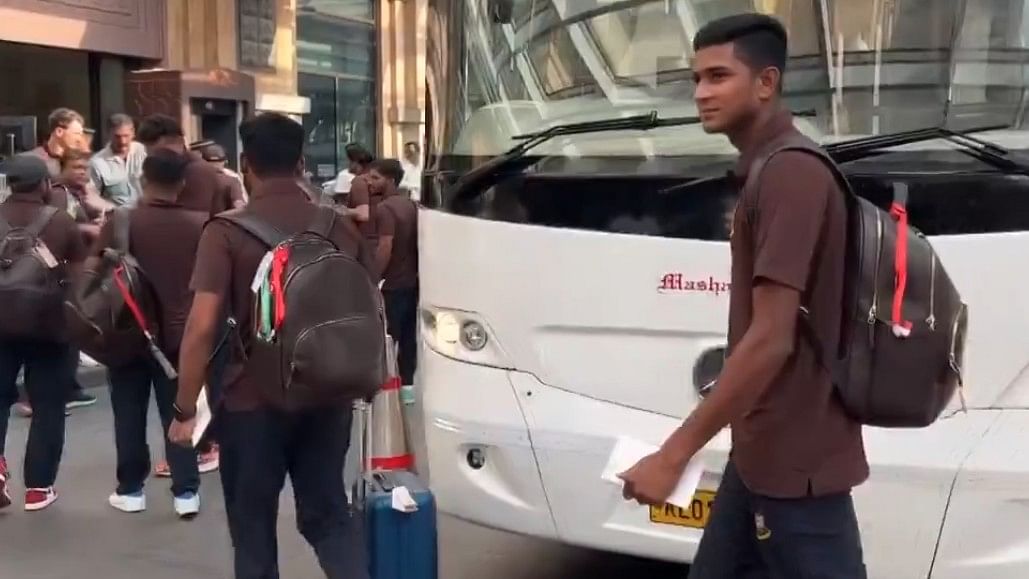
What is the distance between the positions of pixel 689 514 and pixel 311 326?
134cm

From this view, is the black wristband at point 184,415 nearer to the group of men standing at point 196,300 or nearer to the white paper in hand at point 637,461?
the group of men standing at point 196,300

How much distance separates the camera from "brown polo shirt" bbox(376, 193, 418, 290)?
912 centimetres

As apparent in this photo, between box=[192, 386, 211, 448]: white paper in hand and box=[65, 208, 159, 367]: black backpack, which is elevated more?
box=[65, 208, 159, 367]: black backpack

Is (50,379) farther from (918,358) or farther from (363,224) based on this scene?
(918,358)

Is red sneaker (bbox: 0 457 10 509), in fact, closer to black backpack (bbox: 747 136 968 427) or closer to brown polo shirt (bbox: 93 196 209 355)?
brown polo shirt (bbox: 93 196 209 355)

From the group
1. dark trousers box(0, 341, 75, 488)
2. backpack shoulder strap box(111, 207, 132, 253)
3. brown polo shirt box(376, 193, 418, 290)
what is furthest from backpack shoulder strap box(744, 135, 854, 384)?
brown polo shirt box(376, 193, 418, 290)

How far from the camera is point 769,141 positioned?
291 centimetres

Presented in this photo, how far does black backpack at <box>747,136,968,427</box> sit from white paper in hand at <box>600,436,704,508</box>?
0.36 meters

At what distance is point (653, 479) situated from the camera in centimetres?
284

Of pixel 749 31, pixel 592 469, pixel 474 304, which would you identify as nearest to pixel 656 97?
pixel 474 304

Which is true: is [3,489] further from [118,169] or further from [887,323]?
[887,323]

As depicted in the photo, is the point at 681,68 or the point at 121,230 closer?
the point at 681,68

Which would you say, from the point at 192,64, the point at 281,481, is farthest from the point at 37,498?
the point at 192,64

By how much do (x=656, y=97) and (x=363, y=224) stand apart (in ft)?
16.5
